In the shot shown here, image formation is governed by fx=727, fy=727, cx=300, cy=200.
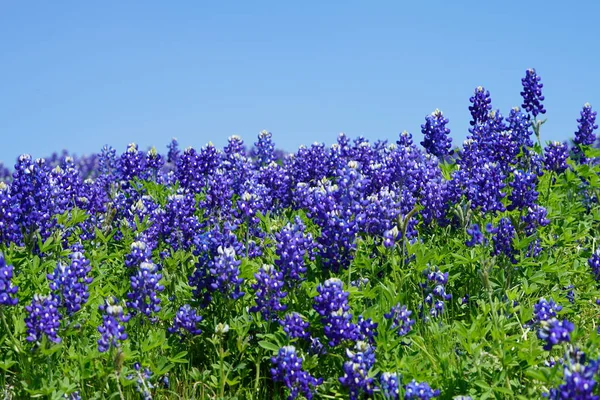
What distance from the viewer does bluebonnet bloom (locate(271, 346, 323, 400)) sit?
4.30m

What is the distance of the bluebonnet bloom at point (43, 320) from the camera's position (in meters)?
4.50

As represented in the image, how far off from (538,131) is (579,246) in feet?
4.93

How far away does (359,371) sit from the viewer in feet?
13.7

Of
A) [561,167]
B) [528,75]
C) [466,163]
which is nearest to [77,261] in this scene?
[466,163]

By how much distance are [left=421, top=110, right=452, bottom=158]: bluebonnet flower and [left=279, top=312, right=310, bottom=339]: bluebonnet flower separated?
166 inches

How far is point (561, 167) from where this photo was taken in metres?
7.30

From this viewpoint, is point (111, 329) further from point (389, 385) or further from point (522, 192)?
point (522, 192)

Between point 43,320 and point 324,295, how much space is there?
68.8 inches

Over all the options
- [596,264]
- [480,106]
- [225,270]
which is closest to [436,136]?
[480,106]

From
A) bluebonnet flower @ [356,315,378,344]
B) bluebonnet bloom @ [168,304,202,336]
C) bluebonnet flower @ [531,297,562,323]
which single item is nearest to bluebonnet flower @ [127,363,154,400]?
bluebonnet bloom @ [168,304,202,336]

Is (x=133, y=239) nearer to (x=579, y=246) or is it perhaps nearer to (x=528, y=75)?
(x=579, y=246)

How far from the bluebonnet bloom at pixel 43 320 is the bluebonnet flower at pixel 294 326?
4.65ft

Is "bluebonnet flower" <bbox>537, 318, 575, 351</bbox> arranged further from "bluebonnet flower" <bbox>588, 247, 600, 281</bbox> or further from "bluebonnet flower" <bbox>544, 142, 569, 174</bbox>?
"bluebonnet flower" <bbox>544, 142, 569, 174</bbox>

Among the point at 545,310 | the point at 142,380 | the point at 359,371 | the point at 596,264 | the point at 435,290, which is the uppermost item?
the point at 596,264
